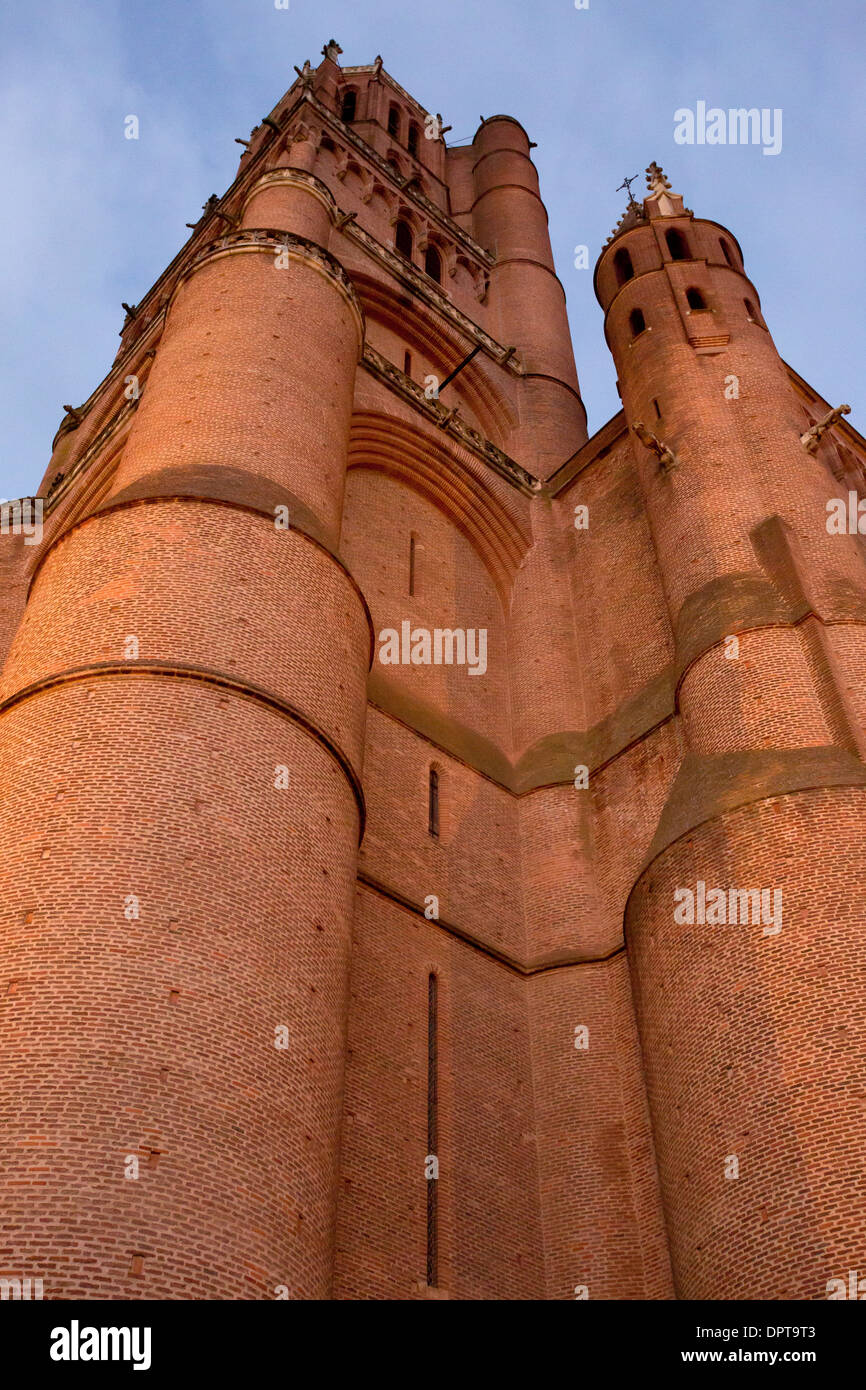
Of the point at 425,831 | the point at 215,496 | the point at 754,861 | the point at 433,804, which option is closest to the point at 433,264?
the point at 433,804

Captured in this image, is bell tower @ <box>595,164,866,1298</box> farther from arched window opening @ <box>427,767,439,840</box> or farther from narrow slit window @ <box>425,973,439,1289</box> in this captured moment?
arched window opening @ <box>427,767,439,840</box>

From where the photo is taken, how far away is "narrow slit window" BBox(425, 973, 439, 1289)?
8.95 metres

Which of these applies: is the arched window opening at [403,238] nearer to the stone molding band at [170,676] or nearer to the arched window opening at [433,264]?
the arched window opening at [433,264]

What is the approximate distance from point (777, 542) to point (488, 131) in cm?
2308

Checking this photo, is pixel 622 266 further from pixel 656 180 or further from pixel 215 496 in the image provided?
pixel 215 496

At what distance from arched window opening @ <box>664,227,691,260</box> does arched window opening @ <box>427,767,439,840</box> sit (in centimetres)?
A: 892

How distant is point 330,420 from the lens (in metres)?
12.2

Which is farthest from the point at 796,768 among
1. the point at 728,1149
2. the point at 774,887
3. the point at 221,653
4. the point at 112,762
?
the point at 112,762

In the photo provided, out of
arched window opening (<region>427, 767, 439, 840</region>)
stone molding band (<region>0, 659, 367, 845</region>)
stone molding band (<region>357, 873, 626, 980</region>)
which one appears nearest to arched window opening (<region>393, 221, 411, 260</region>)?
arched window opening (<region>427, 767, 439, 840</region>)

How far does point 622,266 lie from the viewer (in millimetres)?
17812

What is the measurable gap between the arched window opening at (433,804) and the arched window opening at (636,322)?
23.6 feet

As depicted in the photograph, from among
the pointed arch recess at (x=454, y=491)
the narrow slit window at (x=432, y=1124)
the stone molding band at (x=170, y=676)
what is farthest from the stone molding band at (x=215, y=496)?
the pointed arch recess at (x=454, y=491)

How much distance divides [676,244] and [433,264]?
7800mm

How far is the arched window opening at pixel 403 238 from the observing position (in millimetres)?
23641
